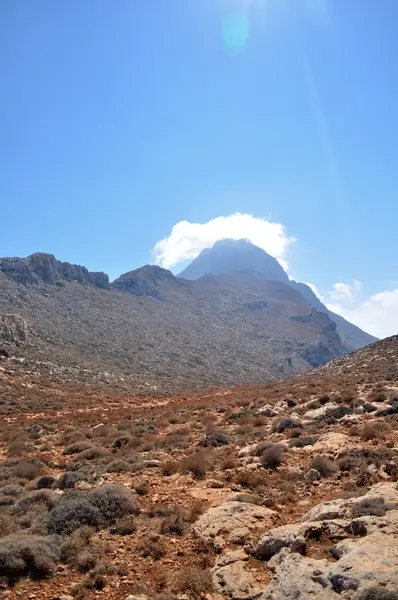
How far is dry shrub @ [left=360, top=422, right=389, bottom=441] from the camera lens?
12233 millimetres

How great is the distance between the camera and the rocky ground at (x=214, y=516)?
5582mm

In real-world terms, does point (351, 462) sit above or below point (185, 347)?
below

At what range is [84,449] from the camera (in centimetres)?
1577

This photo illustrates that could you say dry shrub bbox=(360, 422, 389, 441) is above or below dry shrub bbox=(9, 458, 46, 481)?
above

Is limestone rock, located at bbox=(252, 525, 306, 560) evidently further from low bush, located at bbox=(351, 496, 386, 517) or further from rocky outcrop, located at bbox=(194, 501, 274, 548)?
low bush, located at bbox=(351, 496, 386, 517)

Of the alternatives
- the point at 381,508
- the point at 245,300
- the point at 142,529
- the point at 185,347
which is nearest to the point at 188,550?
the point at 142,529

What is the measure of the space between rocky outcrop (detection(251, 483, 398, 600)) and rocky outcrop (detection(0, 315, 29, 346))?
5082cm

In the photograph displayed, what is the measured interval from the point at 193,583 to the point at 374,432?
353 inches

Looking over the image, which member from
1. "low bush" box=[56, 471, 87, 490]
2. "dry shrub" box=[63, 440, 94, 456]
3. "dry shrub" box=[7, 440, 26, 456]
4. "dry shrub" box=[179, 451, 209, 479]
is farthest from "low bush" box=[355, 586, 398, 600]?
"dry shrub" box=[7, 440, 26, 456]

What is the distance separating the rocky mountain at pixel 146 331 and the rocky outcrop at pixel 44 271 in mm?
331

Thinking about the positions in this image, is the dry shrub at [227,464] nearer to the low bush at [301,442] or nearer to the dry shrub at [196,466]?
the dry shrub at [196,466]

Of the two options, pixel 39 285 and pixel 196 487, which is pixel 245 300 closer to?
pixel 39 285

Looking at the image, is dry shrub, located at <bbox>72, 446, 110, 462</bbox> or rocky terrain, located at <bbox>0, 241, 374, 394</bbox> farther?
Result: rocky terrain, located at <bbox>0, 241, 374, 394</bbox>

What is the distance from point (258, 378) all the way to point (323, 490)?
76120 millimetres
